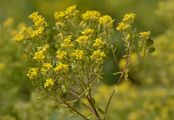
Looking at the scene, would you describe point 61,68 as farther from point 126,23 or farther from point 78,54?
point 126,23

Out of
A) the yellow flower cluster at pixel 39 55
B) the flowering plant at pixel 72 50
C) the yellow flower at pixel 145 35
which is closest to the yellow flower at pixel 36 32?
the flowering plant at pixel 72 50

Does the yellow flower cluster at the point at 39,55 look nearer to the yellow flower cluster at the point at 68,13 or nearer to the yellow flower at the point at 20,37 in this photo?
the yellow flower at the point at 20,37

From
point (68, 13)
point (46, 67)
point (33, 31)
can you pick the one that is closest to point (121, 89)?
point (68, 13)

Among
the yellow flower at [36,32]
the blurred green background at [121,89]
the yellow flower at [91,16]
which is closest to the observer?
the yellow flower at [36,32]

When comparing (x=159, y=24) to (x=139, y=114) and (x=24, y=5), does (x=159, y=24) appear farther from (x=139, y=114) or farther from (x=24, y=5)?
(x=139, y=114)

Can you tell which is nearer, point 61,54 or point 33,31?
point 61,54

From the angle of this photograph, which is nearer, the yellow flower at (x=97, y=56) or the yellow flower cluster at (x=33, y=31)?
the yellow flower at (x=97, y=56)

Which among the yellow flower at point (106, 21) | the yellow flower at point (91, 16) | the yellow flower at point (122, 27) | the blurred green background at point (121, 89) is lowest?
the blurred green background at point (121, 89)

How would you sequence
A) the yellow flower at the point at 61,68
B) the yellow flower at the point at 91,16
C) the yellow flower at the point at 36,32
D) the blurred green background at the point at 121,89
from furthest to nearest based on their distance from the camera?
the blurred green background at the point at 121,89 < the yellow flower at the point at 91,16 < the yellow flower at the point at 36,32 < the yellow flower at the point at 61,68

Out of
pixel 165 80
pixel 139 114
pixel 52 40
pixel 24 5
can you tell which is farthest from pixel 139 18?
pixel 52 40

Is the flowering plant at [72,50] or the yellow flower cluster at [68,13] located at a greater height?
the yellow flower cluster at [68,13]
